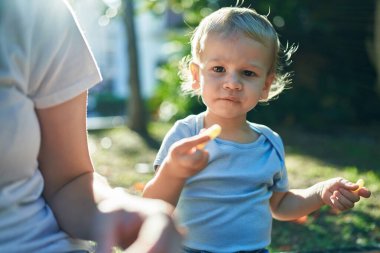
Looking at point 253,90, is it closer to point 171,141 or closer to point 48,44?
point 171,141

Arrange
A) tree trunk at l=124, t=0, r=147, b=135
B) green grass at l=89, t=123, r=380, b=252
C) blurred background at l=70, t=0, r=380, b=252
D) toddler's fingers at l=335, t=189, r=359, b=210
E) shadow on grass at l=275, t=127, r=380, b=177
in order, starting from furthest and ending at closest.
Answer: tree trunk at l=124, t=0, r=147, b=135 < blurred background at l=70, t=0, r=380, b=252 < shadow on grass at l=275, t=127, r=380, b=177 < green grass at l=89, t=123, r=380, b=252 < toddler's fingers at l=335, t=189, r=359, b=210

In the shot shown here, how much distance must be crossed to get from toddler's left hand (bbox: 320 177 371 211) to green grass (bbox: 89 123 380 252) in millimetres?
1393

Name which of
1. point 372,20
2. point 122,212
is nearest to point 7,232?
point 122,212

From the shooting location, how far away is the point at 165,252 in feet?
3.05

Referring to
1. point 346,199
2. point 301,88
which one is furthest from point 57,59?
point 301,88

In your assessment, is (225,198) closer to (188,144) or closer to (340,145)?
(188,144)

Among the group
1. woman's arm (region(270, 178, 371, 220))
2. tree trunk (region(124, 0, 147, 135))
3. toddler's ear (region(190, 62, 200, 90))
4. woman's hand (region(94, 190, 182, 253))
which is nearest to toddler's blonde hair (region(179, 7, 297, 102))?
toddler's ear (region(190, 62, 200, 90))

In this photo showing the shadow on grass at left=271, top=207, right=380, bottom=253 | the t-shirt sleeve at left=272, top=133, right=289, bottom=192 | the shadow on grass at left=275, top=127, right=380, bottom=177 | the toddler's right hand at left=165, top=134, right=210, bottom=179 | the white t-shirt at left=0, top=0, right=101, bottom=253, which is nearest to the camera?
the white t-shirt at left=0, top=0, right=101, bottom=253

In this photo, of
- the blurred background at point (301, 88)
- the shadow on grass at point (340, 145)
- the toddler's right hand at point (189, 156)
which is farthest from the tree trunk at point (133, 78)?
the toddler's right hand at point (189, 156)

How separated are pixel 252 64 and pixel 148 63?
28.0m

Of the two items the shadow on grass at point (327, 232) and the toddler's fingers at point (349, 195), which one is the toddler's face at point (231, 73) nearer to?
the toddler's fingers at point (349, 195)

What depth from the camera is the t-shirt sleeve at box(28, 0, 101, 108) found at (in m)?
1.26

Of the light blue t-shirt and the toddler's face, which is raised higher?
the toddler's face

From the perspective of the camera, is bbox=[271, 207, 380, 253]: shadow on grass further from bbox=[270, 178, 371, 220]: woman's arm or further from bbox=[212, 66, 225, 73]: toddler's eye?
bbox=[212, 66, 225, 73]: toddler's eye
